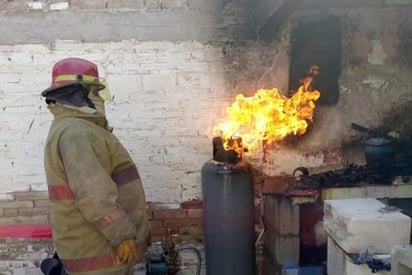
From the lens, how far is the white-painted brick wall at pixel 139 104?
18.8 feet

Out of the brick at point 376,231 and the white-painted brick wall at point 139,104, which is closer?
the brick at point 376,231

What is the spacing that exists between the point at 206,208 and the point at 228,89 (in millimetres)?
1326

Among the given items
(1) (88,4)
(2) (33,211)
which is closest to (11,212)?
(2) (33,211)

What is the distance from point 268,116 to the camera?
5.67 metres

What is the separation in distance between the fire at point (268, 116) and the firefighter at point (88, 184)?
1.78 m

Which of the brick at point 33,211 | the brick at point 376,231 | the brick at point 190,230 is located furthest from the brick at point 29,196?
the brick at point 376,231

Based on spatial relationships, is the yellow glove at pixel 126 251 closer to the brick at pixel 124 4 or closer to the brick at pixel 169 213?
the brick at pixel 169 213

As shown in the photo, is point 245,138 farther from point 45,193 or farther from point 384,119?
point 45,193

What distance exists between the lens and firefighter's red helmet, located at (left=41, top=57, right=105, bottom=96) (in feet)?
13.1

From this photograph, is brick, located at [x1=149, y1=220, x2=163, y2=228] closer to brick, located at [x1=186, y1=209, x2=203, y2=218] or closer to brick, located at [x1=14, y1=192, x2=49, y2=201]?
brick, located at [x1=186, y1=209, x2=203, y2=218]

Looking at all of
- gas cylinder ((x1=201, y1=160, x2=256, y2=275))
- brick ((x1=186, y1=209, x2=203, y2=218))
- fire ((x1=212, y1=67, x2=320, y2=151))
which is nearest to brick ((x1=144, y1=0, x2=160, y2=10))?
fire ((x1=212, y1=67, x2=320, y2=151))

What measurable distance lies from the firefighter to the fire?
1778 millimetres

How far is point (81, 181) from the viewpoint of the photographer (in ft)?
12.2

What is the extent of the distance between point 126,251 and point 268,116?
2.38 m
